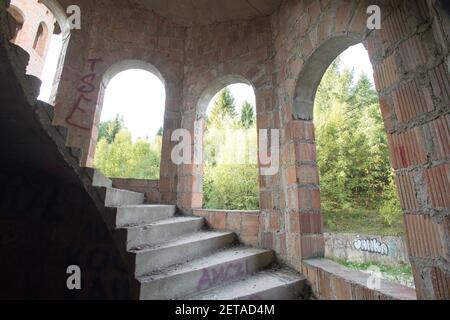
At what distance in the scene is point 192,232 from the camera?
293 centimetres

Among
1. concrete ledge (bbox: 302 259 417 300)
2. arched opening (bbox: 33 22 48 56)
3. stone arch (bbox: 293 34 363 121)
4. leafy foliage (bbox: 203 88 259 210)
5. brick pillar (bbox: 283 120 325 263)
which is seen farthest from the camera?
arched opening (bbox: 33 22 48 56)

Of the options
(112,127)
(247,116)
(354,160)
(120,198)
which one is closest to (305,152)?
(120,198)

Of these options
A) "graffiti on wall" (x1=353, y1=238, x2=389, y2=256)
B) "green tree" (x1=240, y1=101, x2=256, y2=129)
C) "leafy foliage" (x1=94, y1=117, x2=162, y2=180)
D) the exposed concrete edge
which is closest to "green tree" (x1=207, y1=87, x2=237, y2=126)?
"green tree" (x1=240, y1=101, x2=256, y2=129)

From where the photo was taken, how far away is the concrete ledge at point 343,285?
148 centimetres

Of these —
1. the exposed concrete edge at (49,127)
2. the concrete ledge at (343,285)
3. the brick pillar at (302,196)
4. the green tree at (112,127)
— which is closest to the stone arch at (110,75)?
the exposed concrete edge at (49,127)

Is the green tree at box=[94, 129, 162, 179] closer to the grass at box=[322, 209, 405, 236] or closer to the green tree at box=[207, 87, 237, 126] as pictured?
the green tree at box=[207, 87, 237, 126]

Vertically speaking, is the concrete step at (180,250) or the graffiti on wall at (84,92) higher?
the graffiti on wall at (84,92)

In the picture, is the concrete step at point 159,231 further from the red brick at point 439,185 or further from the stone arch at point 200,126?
the red brick at point 439,185

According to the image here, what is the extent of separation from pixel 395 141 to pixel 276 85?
1.86 meters

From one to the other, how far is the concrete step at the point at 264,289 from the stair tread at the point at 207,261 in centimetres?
21

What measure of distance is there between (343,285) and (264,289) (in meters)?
0.62

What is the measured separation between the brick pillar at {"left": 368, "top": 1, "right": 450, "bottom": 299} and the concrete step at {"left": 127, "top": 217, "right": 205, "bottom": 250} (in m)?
2.00

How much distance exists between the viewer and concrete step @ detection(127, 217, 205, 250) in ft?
7.00
